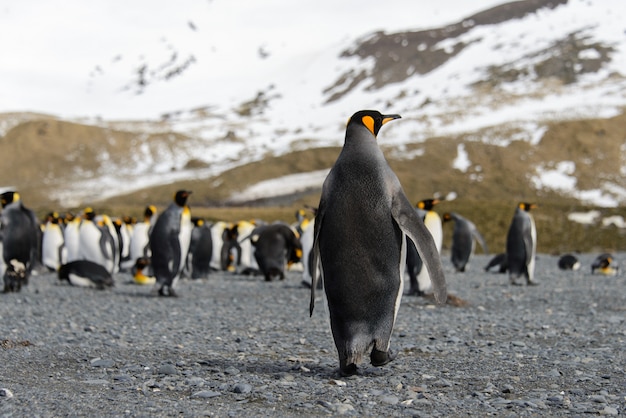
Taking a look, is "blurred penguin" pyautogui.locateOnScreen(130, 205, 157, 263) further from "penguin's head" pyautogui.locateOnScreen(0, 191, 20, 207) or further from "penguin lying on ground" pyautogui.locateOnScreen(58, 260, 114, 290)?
"penguin's head" pyautogui.locateOnScreen(0, 191, 20, 207)

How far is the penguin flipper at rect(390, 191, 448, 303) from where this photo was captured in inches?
187

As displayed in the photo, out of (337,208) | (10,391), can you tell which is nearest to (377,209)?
(337,208)

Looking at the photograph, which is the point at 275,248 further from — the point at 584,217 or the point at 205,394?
the point at 584,217

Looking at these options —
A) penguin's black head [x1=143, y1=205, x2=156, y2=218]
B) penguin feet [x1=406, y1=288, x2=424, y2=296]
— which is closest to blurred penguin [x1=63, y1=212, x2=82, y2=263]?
penguin's black head [x1=143, y1=205, x2=156, y2=218]

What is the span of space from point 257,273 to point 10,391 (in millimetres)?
11844

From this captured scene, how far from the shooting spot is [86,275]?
12133 mm

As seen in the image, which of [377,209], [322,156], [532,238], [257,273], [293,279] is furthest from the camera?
[322,156]

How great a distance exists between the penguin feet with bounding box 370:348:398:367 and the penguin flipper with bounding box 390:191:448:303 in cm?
55

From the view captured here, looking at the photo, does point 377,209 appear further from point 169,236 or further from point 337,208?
point 169,236

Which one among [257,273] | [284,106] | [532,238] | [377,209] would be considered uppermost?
[284,106]

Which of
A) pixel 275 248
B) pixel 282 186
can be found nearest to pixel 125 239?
pixel 275 248

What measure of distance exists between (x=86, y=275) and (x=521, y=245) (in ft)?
23.4

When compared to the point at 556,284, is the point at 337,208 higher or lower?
higher

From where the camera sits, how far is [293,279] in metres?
14.5
